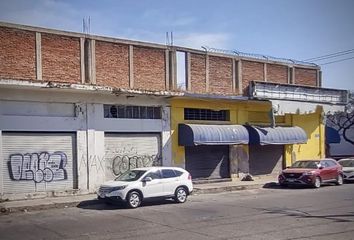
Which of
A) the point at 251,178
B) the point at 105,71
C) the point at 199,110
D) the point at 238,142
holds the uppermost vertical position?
the point at 105,71

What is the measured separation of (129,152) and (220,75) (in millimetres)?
7537

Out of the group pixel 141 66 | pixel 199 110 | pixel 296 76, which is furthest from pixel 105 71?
pixel 296 76

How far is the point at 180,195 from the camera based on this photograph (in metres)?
19.3

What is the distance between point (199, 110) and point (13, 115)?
11.0 metres

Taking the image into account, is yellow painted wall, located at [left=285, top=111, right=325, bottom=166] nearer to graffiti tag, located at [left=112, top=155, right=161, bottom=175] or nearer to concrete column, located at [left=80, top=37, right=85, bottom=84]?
graffiti tag, located at [left=112, top=155, right=161, bottom=175]

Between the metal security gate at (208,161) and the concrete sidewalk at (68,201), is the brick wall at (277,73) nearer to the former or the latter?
the metal security gate at (208,161)

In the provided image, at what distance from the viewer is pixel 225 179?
1106 inches

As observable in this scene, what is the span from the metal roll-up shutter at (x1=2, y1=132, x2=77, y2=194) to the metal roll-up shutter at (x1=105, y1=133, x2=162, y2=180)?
6.49ft

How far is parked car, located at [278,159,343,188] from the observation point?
2461 cm

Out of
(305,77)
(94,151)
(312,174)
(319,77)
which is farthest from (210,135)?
(319,77)

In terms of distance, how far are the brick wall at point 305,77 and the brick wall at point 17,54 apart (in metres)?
18.7

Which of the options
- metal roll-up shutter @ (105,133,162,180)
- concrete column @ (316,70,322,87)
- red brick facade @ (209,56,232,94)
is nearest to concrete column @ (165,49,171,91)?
metal roll-up shutter @ (105,133,162,180)

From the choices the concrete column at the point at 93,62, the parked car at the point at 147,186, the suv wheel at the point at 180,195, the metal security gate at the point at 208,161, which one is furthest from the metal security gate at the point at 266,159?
the concrete column at the point at 93,62

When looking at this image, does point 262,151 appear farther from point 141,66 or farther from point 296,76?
point 141,66
